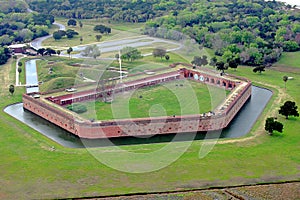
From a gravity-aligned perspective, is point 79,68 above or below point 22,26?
below

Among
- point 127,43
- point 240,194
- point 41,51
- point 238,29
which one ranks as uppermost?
point 238,29

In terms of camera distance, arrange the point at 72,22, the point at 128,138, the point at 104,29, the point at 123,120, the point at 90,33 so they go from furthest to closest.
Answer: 1. the point at 72,22
2. the point at 90,33
3. the point at 104,29
4. the point at 128,138
5. the point at 123,120

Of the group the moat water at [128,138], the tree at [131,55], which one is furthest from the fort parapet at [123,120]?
the tree at [131,55]

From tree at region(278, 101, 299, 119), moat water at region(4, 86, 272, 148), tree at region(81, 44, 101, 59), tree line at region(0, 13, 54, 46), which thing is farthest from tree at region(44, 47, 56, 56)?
tree at region(278, 101, 299, 119)

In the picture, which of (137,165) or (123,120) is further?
(123,120)

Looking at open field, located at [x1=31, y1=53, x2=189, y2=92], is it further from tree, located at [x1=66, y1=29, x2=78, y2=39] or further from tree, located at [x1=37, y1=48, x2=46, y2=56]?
tree, located at [x1=66, y1=29, x2=78, y2=39]

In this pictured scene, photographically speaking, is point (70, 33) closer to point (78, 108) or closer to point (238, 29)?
point (238, 29)

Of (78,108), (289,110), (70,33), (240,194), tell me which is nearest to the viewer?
(240,194)

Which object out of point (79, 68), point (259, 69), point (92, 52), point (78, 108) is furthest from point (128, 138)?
point (92, 52)
